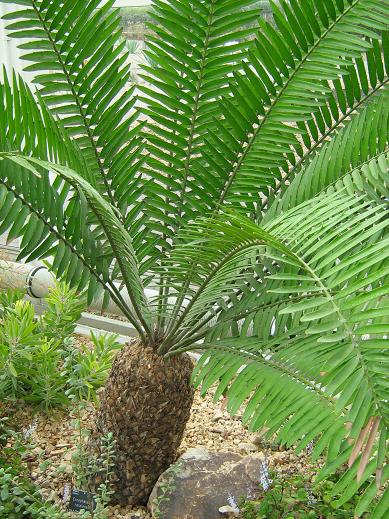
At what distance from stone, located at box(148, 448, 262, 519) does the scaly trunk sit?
51 mm

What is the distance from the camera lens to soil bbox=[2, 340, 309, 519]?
78.5 inches

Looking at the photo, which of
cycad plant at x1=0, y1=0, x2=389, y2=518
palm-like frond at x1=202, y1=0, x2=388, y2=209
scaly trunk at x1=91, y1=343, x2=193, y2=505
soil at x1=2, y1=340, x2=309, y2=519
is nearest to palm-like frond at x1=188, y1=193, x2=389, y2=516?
cycad plant at x1=0, y1=0, x2=389, y2=518

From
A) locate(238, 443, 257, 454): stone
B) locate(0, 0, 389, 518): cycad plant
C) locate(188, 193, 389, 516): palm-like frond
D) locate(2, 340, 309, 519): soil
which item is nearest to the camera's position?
locate(188, 193, 389, 516): palm-like frond

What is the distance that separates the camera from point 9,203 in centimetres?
157

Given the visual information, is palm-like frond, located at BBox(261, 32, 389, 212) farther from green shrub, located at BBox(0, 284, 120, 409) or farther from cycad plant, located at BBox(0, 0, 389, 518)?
green shrub, located at BBox(0, 284, 120, 409)

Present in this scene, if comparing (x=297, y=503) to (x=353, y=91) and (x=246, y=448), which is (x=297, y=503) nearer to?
(x=246, y=448)

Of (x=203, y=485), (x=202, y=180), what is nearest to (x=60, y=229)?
(x=202, y=180)

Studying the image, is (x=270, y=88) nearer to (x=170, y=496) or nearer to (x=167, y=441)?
(x=167, y=441)

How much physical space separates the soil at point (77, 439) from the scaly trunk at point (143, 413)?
11 cm

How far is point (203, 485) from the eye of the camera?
Answer: 1.85 m

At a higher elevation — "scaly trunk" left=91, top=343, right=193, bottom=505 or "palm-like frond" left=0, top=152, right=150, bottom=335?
"palm-like frond" left=0, top=152, right=150, bottom=335

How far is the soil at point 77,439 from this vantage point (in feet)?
6.55

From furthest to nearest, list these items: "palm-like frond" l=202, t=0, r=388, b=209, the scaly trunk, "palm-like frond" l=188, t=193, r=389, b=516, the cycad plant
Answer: the scaly trunk, "palm-like frond" l=202, t=0, r=388, b=209, the cycad plant, "palm-like frond" l=188, t=193, r=389, b=516

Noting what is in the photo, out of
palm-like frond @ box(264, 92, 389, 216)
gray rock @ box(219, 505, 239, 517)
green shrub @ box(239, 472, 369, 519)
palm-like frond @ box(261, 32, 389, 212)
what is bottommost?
gray rock @ box(219, 505, 239, 517)
